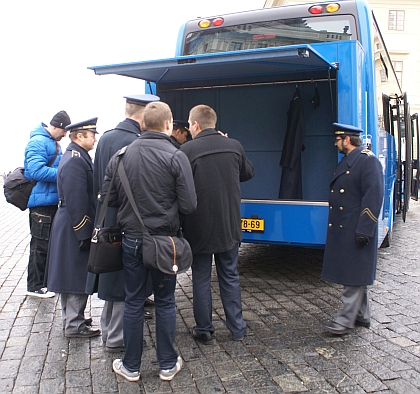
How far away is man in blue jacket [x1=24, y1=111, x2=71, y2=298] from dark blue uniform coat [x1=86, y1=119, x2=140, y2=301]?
1.23 metres

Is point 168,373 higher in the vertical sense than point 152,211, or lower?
lower

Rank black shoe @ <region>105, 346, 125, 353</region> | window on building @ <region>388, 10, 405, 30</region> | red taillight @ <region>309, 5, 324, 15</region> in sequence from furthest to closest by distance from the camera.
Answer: window on building @ <region>388, 10, 405, 30</region>, red taillight @ <region>309, 5, 324, 15</region>, black shoe @ <region>105, 346, 125, 353</region>

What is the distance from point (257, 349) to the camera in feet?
12.9

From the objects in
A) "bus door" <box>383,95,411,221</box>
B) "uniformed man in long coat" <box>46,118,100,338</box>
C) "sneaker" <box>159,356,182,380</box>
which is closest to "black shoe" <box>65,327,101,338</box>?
"uniformed man in long coat" <box>46,118,100,338</box>

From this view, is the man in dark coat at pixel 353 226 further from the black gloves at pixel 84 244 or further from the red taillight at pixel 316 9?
the red taillight at pixel 316 9

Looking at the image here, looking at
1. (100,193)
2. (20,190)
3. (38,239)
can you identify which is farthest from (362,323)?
(20,190)

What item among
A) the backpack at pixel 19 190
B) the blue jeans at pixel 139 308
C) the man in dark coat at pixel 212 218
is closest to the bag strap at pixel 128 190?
the blue jeans at pixel 139 308

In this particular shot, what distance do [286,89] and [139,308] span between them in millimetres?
4850

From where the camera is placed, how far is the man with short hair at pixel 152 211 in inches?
129

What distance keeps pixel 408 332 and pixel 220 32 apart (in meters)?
4.26

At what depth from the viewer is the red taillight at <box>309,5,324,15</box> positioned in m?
6.02

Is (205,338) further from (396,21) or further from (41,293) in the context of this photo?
(396,21)

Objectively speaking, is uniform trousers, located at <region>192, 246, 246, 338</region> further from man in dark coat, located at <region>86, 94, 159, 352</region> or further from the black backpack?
the black backpack

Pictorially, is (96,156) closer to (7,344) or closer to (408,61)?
(7,344)
